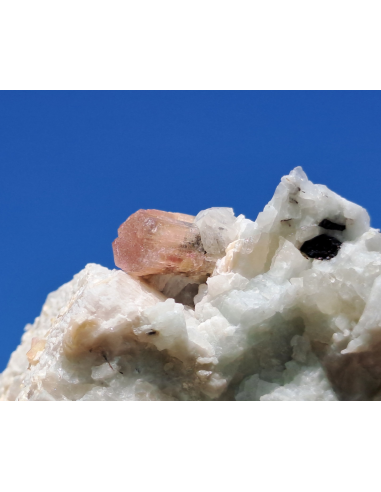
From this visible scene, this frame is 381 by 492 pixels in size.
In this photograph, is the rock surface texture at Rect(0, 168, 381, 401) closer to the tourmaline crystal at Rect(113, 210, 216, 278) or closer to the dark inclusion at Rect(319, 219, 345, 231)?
the dark inclusion at Rect(319, 219, 345, 231)

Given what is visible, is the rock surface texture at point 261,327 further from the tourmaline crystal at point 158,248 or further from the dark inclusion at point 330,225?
the tourmaline crystal at point 158,248

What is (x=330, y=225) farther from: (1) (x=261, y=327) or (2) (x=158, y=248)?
(2) (x=158, y=248)

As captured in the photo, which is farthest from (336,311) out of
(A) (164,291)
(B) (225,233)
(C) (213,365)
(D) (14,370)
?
(D) (14,370)

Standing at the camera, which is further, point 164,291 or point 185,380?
point 164,291

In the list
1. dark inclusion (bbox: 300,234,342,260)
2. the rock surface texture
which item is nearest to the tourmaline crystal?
the rock surface texture

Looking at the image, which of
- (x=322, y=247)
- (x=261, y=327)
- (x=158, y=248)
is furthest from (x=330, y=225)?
(x=158, y=248)

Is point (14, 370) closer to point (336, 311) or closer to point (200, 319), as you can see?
point (200, 319)

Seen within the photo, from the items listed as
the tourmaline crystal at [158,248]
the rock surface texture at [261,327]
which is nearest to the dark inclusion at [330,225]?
the rock surface texture at [261,327]
